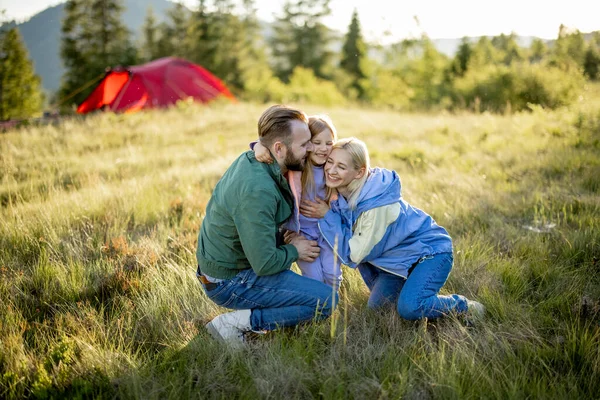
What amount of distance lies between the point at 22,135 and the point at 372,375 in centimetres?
949

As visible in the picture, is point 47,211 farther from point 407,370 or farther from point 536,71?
point 536,71

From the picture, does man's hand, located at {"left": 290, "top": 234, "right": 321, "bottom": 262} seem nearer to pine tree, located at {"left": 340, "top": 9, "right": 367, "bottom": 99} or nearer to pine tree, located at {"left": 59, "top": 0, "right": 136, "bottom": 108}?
pine tree, located at {"left": 59, "top": 0, "right": 136, "bottom": 108}

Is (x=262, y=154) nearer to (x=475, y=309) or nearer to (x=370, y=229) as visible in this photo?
(x=370, y=229)

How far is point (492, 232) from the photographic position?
3887 millimetres

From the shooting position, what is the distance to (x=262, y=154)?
2502mm

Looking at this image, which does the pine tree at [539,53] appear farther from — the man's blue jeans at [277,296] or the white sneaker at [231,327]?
the white sneaker at [231,327]

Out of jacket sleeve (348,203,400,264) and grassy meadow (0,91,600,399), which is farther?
jacket sleeve (348,203,400,264)

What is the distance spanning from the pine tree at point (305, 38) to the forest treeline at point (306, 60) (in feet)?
0.27

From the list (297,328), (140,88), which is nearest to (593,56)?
(297,328)

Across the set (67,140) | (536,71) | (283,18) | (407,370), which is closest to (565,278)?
(407,370)

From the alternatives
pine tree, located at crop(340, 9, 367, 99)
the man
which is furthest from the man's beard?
pine tree, located at crop(340, 9, 367, 99)

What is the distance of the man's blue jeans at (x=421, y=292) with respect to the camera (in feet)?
8.61

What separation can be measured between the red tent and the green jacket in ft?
37.5

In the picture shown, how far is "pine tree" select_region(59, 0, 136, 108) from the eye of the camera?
27.1 metres
